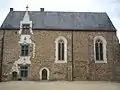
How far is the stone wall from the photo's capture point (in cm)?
3009

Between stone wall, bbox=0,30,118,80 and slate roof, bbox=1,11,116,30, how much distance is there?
3.28ft

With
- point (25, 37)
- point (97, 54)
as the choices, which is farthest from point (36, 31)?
point (97, 54)

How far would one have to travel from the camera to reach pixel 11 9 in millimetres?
34312

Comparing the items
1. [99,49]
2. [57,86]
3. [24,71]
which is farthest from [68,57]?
[57,86]

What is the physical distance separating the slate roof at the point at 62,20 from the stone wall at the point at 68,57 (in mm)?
998

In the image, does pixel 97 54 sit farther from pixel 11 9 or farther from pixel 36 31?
pixel 11 9

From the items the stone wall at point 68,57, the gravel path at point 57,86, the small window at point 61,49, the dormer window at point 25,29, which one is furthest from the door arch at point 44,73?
the gravel path at point 57,86

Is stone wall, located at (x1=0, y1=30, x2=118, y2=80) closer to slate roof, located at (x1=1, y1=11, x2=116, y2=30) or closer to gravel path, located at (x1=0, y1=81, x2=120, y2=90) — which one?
slate roof, located at (x1=1, y1=11, x2=116, y2=30)

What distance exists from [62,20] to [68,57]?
5630 millimetres

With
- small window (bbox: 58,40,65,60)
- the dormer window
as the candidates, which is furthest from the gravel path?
the dormer window

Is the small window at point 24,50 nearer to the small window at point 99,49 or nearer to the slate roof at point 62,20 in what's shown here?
the slate roof at point 62,20

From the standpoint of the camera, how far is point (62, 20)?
109 ft

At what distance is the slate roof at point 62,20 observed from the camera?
32.0 meters

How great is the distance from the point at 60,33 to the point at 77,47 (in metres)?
2.82
